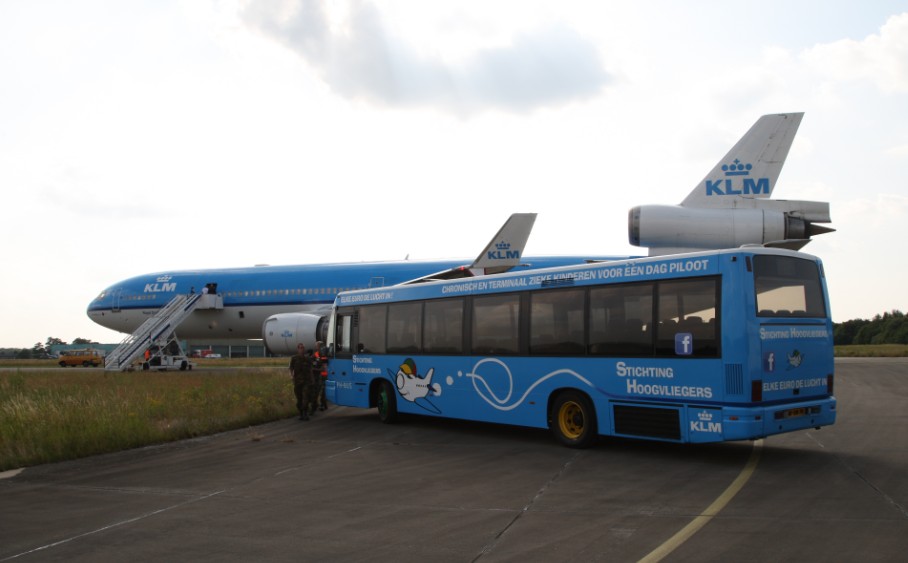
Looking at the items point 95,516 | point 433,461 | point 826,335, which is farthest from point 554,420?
point 95,516

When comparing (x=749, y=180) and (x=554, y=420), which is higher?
Answer: (x=749, y=180)

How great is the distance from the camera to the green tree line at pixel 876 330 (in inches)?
3506

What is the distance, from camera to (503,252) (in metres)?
24.7

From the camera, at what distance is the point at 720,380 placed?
9.80 m

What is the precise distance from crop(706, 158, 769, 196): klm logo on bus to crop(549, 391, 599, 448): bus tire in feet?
21.0

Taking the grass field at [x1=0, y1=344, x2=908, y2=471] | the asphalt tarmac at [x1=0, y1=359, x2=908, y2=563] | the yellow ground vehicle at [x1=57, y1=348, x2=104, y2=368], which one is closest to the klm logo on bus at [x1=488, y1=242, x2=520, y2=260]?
the grass field at [x1=0, y1=344, x2=908, y2=471]

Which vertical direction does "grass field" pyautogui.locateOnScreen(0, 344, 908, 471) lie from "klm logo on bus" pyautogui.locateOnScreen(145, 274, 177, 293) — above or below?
below

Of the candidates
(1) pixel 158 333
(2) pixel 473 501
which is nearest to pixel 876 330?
(1) pixel 158 333

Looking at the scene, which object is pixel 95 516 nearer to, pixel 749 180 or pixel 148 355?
pixel 749 180

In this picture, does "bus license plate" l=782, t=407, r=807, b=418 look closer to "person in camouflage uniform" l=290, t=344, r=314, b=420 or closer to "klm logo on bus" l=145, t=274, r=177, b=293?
"person in camouflage uniform" l=290, t=344, r=314, b=420

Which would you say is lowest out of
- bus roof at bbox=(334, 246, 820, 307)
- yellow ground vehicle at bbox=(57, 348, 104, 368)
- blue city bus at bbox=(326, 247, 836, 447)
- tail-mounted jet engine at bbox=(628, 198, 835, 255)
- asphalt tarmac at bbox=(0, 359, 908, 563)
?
asphalt tarmac at bbox=(0, 359, 908, 563)

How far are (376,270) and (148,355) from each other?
481 inches

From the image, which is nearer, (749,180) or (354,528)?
(354,528)

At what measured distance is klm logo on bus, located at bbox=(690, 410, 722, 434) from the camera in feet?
32.0
